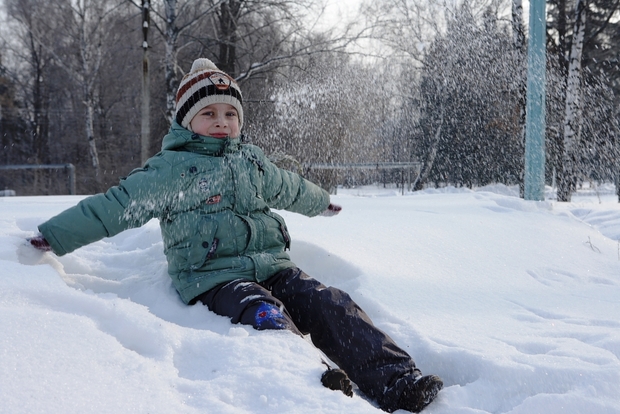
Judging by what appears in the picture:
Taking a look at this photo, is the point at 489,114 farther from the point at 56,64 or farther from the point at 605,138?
the point at 56,64

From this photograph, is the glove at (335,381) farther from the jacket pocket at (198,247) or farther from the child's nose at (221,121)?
the child's nose at (221,121)

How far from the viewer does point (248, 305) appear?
1903mm

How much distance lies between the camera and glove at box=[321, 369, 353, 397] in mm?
1469

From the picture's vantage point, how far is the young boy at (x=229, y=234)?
1836 mm

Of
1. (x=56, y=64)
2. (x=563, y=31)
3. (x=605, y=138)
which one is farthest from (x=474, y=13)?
(x=56, y=64)

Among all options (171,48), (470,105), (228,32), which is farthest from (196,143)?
(470,105)

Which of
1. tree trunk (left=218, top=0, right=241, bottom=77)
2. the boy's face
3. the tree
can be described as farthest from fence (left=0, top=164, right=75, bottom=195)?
the boy's face

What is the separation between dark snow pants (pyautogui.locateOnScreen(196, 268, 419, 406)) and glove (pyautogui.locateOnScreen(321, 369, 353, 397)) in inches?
11.8

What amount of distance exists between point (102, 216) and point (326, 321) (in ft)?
3.04

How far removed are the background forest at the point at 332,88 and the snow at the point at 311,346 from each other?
198 centimetres

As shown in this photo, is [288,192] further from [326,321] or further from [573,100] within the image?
[573,100]

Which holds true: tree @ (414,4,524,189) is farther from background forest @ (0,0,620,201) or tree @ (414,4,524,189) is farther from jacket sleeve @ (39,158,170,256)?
jacket sleeve @ (39,158,170,256)

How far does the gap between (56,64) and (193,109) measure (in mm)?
24267

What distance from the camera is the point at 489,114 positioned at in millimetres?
17031
